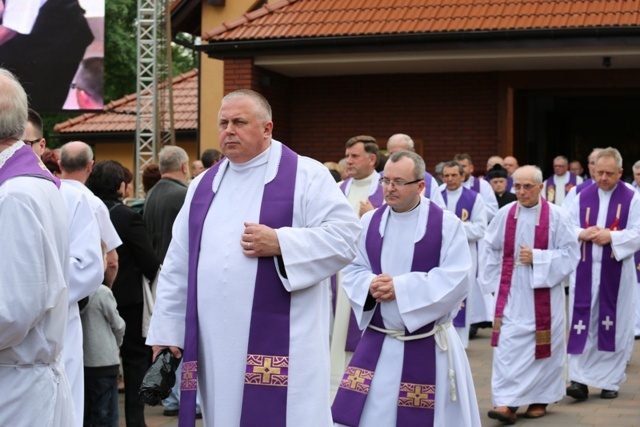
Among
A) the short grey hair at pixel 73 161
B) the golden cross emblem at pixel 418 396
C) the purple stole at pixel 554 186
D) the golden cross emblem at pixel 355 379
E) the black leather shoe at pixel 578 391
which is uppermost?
the purple stole at pixel 554 186

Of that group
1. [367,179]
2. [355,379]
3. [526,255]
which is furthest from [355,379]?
[367,179]

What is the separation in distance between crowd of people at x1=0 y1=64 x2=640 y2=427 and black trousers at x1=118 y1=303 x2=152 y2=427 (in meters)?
0.01

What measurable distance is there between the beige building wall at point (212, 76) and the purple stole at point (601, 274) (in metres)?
10.4

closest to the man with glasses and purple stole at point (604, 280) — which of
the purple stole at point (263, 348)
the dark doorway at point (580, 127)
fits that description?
the purple stole at point (263, 348)

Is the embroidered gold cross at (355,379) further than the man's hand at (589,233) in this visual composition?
No

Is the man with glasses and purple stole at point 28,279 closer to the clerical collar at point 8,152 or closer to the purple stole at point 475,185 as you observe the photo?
the clerical collar at point 8,152

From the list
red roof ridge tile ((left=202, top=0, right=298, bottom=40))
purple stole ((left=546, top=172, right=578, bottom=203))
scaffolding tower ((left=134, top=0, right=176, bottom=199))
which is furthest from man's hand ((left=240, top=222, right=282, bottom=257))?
scaffolding tower ((left=134, top=0, right=176, bottom=199))

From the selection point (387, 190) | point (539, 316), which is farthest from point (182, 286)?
point (539, 316)

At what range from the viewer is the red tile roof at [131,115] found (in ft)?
92.8

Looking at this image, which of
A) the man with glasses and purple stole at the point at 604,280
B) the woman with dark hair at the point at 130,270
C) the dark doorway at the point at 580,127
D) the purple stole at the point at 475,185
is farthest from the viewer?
the dark doorway at the point at 580,127

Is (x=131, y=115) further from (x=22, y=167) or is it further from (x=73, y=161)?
(x=22, y=167)

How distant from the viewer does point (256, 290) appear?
5316 millimetres

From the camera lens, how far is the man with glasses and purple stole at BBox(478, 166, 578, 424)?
9422 mm

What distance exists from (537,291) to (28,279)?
20.7ft
